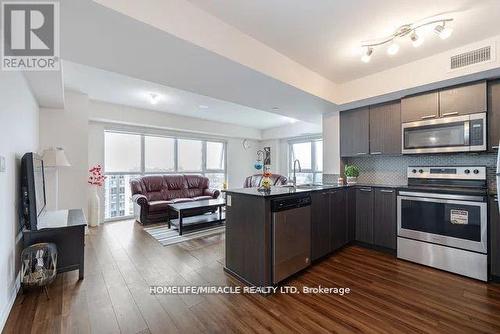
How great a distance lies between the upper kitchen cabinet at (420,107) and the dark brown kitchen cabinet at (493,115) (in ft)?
1.57

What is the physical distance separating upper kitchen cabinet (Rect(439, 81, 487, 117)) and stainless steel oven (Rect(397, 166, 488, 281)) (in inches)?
28.2

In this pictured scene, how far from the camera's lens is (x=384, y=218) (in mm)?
3297

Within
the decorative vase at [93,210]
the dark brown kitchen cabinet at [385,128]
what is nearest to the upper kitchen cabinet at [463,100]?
the dark brown kitchen cabinet at [385,128]

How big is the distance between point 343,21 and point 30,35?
2.68 meters

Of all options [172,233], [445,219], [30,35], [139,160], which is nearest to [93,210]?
[139,160]

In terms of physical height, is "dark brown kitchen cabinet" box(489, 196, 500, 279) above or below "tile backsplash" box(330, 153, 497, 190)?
below

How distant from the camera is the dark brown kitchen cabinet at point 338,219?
320cm

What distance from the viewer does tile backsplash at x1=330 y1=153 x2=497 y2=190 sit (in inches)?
113

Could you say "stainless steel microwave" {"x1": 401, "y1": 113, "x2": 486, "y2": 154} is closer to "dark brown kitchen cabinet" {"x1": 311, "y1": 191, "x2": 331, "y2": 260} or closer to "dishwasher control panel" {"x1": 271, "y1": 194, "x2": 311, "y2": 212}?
"dark brown kitchen cabinet" {"x1": 311, "y1": 191, "x2": 331, "y2": 260}

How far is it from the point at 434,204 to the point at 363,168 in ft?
4.38

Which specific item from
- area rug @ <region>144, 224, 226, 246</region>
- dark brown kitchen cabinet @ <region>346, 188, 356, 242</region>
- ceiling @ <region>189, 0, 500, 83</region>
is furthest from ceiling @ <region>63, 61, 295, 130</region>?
dark brown kitchen cabinet @ <region>346, 188, 356, 242</region>

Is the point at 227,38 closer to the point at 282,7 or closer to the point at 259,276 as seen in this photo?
the point at 282,7

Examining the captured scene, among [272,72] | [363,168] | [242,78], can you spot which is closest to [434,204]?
[363,168]

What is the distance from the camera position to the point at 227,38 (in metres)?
2.14
